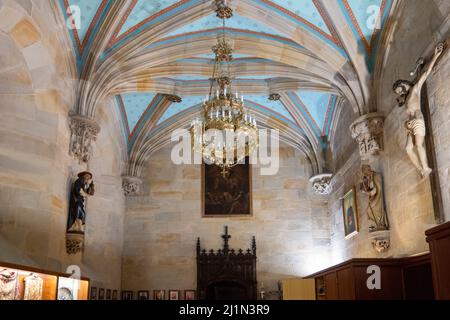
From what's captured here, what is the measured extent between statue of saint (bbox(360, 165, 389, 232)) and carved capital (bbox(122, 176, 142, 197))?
21.9ft

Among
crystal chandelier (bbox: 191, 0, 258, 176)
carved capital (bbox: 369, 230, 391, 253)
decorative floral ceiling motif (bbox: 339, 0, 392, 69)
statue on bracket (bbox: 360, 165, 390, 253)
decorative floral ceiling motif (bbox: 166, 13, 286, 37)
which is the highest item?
decorative floral ceiling motif (bbox: 166, 13, 286, 37)

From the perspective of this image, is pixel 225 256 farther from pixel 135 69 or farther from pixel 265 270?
pixel 135 69

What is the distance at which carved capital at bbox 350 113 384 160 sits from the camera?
8.53 metres

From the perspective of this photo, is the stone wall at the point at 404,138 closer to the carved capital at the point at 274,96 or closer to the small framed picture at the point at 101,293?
the carved capital at the point at 274,96

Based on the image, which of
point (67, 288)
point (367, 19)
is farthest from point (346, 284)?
point (367, 19)

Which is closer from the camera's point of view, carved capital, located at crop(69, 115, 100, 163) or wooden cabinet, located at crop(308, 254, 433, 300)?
wooden cabinet, located at crop(308, 254, 433, 300)

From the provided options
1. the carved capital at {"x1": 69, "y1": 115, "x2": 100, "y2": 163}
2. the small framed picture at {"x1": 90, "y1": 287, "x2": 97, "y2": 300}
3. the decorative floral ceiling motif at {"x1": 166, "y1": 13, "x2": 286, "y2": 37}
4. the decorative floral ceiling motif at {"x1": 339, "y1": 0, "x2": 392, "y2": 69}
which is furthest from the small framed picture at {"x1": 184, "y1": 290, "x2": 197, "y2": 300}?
the decorative floral ceiling motif at {"x1": 339, "y1": 0, "x2": 392, "y2": 69}

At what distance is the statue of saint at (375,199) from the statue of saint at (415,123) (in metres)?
1.60

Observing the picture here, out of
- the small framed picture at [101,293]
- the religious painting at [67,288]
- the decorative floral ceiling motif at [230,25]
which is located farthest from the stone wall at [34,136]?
the small framed picture at [101,293]

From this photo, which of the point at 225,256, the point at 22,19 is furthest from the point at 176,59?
the point at 225,256

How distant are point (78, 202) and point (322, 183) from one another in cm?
687

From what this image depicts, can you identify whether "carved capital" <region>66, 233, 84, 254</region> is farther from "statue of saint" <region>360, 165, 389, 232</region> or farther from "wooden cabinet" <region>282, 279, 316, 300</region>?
"statue of saint" <region>360, 165, 389, 232</region>

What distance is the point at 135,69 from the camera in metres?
9.91

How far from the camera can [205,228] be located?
1316 centimetres
